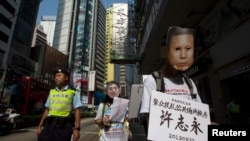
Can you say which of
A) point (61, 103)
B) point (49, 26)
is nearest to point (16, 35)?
point (61, 103)

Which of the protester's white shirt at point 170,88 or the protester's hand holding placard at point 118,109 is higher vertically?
the protester's white shirt at point 170,88

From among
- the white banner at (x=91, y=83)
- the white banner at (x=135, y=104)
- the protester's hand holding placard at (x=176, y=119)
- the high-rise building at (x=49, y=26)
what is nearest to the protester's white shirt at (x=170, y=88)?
the protester's hand holding placard at (x=176, y=119)

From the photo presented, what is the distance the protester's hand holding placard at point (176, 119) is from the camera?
5.25ft

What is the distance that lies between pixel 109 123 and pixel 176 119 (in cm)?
224

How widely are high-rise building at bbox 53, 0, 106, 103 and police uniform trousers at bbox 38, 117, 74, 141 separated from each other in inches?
3760

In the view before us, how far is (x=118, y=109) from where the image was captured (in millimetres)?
3785

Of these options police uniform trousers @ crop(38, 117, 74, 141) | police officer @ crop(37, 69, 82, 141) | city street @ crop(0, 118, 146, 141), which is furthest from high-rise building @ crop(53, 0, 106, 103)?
police uniform trousers @ crop(38, 117, 74, 141)

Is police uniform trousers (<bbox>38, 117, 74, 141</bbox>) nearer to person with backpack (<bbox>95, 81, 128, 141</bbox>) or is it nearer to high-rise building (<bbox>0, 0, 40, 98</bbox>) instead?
person with backpack (<bbox>95, 81, 128, 141</bbox>)

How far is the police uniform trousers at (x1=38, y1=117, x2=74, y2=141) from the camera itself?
3.36m

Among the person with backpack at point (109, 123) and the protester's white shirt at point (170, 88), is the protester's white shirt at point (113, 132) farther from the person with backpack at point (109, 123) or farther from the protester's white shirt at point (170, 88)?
the protester's white shirt at point (170, 88)

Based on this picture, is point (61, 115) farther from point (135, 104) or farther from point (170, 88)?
point (170, 88)

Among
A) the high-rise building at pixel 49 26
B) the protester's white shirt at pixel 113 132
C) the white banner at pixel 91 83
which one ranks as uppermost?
the high-rise building at pixel 49 26

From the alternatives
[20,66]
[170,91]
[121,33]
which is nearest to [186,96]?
[170,91]

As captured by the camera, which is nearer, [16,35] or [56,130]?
[56,130]
